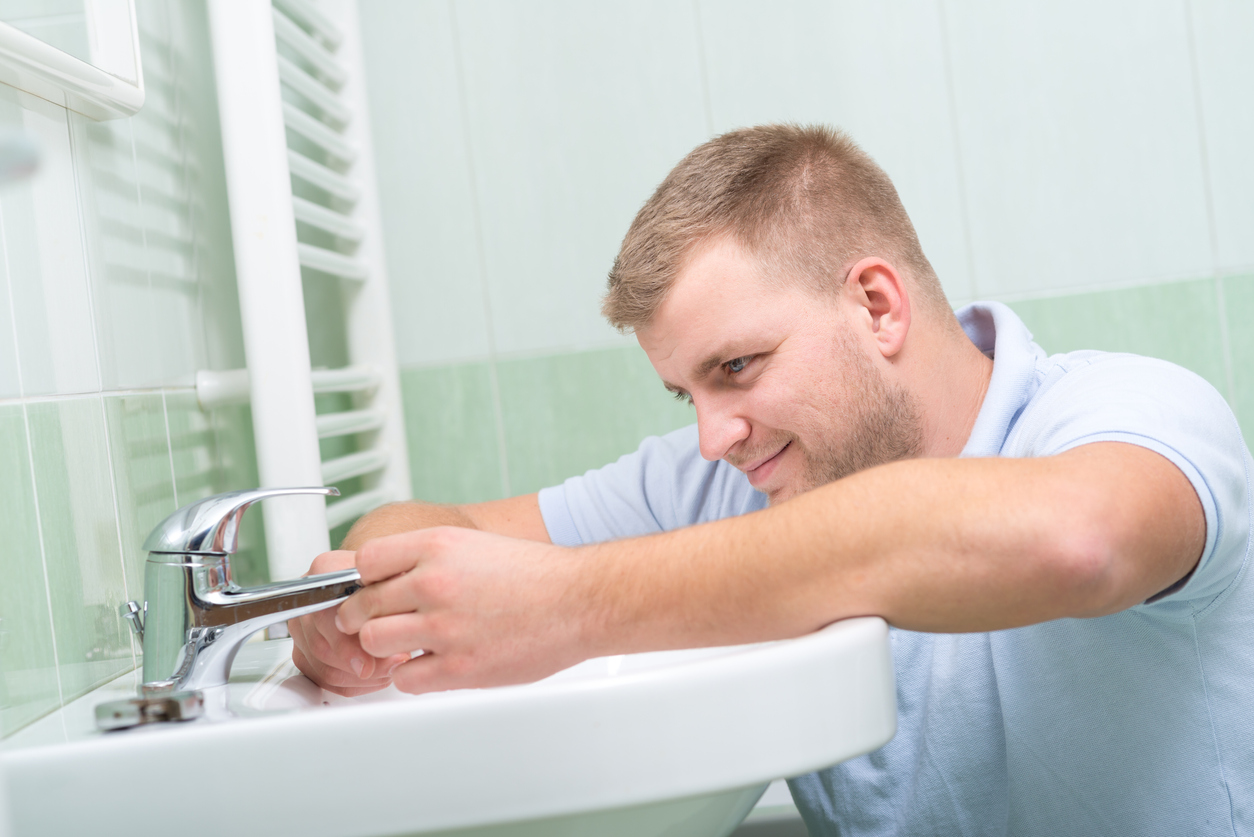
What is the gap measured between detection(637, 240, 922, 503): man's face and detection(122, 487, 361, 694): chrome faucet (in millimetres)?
416

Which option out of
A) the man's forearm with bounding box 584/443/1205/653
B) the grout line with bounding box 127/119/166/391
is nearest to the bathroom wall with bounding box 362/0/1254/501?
the grout line with bounding box 127/119/166/391

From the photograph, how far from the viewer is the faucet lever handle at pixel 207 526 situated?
64 cm

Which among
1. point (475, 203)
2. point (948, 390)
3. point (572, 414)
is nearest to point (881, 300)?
point (948, 390)

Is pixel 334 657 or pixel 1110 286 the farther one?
pixel 1110 286

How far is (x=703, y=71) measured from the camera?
4.68 ft

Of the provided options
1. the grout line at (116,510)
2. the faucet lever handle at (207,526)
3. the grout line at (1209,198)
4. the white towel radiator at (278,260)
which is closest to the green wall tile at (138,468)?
the grout line at (116,510)

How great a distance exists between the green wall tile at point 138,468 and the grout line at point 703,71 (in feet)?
2.84

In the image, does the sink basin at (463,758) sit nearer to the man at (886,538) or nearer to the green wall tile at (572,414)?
the man at (886,538)

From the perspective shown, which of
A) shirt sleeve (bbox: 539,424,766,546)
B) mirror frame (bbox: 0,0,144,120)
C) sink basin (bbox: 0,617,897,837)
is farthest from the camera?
shirt sleeve (bbox: 539,424,766,546)

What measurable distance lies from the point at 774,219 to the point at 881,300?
140 mm

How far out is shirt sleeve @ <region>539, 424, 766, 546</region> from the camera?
1201 millimetres

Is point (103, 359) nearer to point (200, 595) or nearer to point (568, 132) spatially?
point (200, 595)

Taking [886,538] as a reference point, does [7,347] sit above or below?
above

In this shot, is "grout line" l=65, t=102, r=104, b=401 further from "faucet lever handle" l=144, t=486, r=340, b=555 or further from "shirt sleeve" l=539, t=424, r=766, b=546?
"shirt sleeve" l=539, t=424, r=766, b=546
